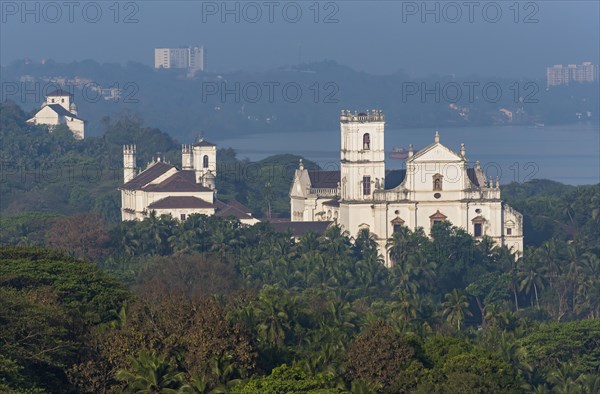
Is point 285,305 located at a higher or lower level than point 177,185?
lower

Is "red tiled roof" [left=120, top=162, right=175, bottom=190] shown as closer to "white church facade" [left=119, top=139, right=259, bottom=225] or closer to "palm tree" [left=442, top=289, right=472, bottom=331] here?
"white church facade" [left=119, top=139, right=259, bottom=225]

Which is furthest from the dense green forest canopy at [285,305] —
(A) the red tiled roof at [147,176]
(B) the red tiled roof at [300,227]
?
(A) the red tiled roof at [147,176]

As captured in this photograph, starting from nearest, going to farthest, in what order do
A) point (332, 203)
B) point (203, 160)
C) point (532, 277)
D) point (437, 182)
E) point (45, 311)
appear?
point (45, 311) → point (532, 277) → point (437, 182) → point (332, 203) → point (203, 160)

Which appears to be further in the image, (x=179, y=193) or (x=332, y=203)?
(x=179, y=193)

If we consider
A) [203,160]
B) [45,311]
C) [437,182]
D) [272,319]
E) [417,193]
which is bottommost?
[272,319]

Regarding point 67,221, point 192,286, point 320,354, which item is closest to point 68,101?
point 67,221

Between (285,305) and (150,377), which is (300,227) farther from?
(150,377)

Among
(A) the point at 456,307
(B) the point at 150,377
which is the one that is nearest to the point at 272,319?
(B) the point at 150,377

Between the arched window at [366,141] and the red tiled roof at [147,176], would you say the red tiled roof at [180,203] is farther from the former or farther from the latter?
the arched window at [366,141]
